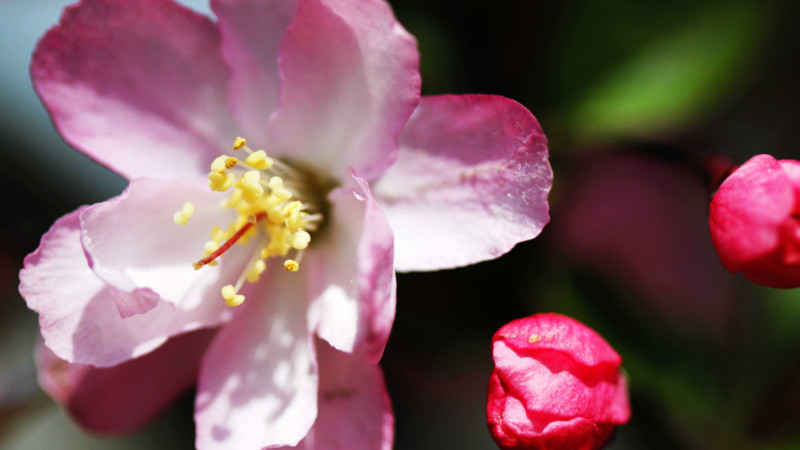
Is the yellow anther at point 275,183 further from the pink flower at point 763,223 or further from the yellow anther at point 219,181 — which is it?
the pink flower at point 763,223

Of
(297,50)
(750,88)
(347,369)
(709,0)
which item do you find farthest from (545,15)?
(347,369)

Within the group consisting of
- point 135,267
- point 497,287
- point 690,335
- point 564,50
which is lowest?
point 690,335

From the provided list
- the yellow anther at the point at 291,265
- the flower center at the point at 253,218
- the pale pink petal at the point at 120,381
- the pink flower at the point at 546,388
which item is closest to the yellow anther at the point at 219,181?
the flower center at the point at 253,218

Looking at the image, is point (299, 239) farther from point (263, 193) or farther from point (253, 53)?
point (253, 53)

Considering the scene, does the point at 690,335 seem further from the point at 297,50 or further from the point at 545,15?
the point at 297,50

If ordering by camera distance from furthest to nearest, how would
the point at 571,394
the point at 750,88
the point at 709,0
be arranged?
the point at 750,88
the point at 709,0
the point at 571,394

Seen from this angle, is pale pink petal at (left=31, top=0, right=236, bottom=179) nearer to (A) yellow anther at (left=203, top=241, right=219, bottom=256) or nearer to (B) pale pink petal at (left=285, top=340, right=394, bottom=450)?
(A) yellow anther at (left=203, top=241, right=219, bottom=256)

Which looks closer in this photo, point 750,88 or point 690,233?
point 750,88
